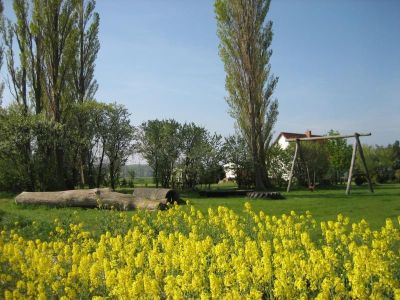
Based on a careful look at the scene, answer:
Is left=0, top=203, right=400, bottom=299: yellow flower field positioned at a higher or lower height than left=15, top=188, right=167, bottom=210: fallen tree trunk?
lower

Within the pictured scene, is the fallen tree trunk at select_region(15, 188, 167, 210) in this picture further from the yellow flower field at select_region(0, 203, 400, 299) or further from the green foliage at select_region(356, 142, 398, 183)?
the green foliage at select_region(356, 142, 398, 183)

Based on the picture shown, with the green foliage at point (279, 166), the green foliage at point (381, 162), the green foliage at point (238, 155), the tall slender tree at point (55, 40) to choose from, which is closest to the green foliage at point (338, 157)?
the green foliage at point (381, 162)

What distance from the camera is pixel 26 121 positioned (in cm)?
1880

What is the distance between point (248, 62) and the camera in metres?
24.8

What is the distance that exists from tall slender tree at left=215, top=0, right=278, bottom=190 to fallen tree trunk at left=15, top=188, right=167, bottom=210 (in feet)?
43.1

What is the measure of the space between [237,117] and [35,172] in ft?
40.8

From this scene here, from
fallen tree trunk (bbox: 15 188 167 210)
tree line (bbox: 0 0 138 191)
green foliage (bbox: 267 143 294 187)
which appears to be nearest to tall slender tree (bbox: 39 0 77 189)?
tree line (bbox: 0 0 138 191)

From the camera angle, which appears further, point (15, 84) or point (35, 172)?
point (15, 84)

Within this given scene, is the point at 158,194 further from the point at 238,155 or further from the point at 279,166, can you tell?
the point at 279,166

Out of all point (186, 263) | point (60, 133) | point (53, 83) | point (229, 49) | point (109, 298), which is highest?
point (229, 49)

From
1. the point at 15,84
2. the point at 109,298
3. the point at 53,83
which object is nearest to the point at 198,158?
the point at 53,83

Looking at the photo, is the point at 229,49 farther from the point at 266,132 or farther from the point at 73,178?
the point at 73,178

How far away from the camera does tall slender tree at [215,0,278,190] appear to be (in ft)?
81.5

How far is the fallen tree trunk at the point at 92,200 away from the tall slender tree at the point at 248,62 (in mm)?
13125
